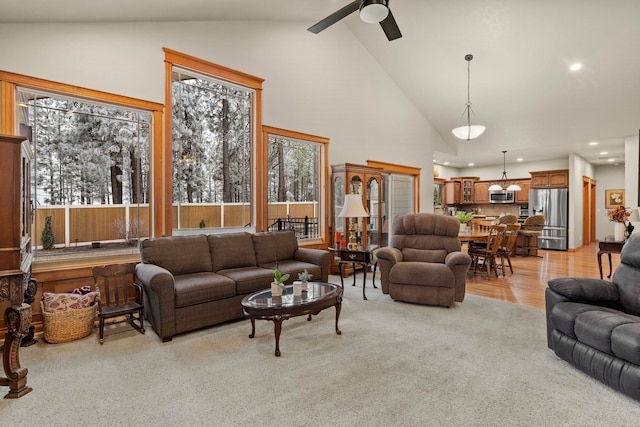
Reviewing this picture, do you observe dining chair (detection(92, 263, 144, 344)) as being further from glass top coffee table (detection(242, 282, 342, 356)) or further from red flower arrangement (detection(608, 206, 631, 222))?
red flower arrangement (detection(608, 206, 631, 222))

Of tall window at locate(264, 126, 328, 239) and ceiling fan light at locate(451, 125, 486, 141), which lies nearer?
tall window at locate(264, 126, 328, 239)

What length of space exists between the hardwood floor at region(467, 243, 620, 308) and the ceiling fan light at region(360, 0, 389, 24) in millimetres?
3685

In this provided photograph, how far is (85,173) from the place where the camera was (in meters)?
3.88

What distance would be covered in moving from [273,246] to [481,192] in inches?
377

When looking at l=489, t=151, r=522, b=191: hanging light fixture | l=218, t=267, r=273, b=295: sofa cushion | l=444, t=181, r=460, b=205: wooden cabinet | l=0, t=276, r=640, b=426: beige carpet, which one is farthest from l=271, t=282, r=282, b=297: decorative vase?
l=444, t=181, r=460, b=205: wooden cabinet

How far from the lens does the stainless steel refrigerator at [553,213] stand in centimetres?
938

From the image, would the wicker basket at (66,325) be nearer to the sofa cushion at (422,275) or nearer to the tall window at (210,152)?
the tall window at (210,152)

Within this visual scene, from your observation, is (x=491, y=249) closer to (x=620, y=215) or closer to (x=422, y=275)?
(x=620, y=215)

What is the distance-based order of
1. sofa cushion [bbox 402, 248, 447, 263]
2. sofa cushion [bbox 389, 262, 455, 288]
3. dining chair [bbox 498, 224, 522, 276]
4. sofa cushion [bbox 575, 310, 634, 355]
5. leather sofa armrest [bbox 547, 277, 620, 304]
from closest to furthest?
sofa cushion [bbox 575, 310, 634, 355]
leather sofa armrest [bbox 547, 277, 620, 304]
sofa cushion [bbox 389, 262, 455, 288]
sofa cushion [bbox 402, 248, 447, 263]
dining chair [bbox 498, 224, 522, 276]

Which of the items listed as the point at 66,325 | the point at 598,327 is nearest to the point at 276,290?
the point at 66,325

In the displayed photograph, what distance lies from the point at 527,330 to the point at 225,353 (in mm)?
2806

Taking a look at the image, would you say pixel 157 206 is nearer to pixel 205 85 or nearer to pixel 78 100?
pixel 78 100

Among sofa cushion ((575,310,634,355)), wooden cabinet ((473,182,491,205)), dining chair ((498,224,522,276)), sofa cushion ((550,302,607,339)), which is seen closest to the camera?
sofa cushion ((575,310,634,355))

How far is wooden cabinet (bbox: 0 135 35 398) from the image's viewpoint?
2186 mm
